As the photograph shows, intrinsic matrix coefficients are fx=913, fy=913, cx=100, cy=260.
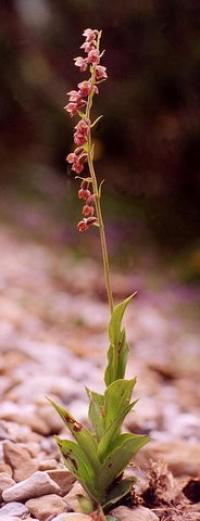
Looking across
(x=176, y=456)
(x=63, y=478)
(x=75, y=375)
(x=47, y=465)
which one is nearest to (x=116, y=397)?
(x=63, y=478)

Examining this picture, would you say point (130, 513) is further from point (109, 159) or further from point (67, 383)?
point (109, 159)

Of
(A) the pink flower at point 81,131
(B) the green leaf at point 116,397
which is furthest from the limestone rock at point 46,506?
(A) the pink flower at point 81,131

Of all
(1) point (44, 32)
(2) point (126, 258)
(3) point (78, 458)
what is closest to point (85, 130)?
(3) point (78, 458)

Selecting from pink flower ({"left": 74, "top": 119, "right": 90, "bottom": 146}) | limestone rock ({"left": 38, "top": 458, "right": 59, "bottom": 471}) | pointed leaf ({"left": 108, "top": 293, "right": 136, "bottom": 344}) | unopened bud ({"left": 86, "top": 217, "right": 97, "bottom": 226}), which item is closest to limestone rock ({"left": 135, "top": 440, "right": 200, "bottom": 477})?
limestone rock ({"left": 38, "top": 458, "right": 59, "bottom": 471})

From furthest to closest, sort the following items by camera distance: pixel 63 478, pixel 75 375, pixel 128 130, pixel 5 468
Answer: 1. pixel 128 130
2. pixel 75 375
3. pixel 5 468
4. pixel 63 478

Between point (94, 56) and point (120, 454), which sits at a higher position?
point (94, 56)

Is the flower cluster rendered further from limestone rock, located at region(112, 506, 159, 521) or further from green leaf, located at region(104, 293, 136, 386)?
limestone rock, located at region(112, 506, 159, 521)

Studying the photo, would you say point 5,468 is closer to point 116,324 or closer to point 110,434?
point 110,434

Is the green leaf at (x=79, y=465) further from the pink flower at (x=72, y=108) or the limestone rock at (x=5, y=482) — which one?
the pink flower at (x=72, y=108)
